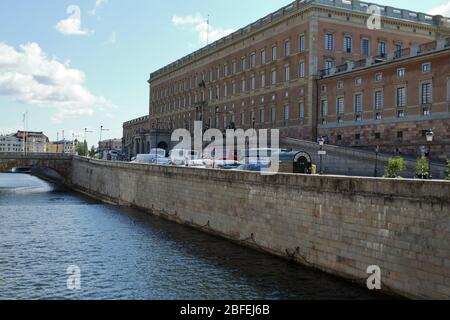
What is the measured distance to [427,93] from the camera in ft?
149

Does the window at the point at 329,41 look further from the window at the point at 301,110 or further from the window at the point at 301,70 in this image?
the window at the point at 301,110

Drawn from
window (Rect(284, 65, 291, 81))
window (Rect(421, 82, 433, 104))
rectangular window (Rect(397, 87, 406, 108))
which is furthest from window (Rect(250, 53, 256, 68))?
window (Rect(421, 82, 433, 104))

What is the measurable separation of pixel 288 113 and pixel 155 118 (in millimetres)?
57996

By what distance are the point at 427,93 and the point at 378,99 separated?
6373 millimetres

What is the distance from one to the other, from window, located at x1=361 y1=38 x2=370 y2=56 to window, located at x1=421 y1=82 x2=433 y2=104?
21.7 meters

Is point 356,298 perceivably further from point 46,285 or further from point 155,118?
point 155,118

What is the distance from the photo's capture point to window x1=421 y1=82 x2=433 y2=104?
148ft

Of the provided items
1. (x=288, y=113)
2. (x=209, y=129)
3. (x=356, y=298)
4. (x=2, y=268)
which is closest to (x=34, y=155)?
(x=209, y=129)

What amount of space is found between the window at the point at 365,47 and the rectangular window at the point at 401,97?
1903 centimetres

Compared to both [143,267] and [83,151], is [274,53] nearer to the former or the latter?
[143,267]

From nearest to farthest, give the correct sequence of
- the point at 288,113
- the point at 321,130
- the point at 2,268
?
the point at 2,268, the point at 321,130, the point at 288,113

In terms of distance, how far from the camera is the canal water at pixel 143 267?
763 inches

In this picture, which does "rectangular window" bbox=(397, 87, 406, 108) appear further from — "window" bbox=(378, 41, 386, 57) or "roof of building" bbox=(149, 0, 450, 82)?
"window" bbox=(378, 41, 386, 57)
